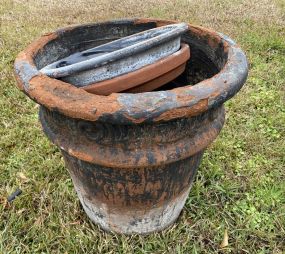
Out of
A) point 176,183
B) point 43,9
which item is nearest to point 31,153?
point 176,183

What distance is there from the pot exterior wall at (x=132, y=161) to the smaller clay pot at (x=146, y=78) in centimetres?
20

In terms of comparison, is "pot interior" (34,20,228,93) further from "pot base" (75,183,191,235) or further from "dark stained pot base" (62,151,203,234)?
"pot base" (75,183,191,235)

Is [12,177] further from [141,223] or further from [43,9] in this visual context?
[43,9]

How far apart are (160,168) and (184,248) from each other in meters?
0.74

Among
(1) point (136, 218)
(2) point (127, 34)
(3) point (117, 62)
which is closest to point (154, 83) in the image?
(3) point (117, 62)

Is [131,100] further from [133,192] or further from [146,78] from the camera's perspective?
[133,192]

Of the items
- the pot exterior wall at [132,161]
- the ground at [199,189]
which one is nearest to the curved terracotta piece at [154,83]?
the pot exterior wall at [132,161]

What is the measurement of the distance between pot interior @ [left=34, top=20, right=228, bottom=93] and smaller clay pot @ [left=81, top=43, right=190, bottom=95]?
277mm

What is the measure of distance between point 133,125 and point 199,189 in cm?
124

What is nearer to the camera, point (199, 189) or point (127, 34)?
point (127, 34)

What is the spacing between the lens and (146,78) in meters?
1.55

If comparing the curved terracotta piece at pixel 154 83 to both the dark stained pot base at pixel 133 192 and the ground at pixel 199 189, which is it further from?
the ground at pixel 199 189

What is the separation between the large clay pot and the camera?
1271 millimetres

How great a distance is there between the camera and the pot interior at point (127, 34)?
191cm
